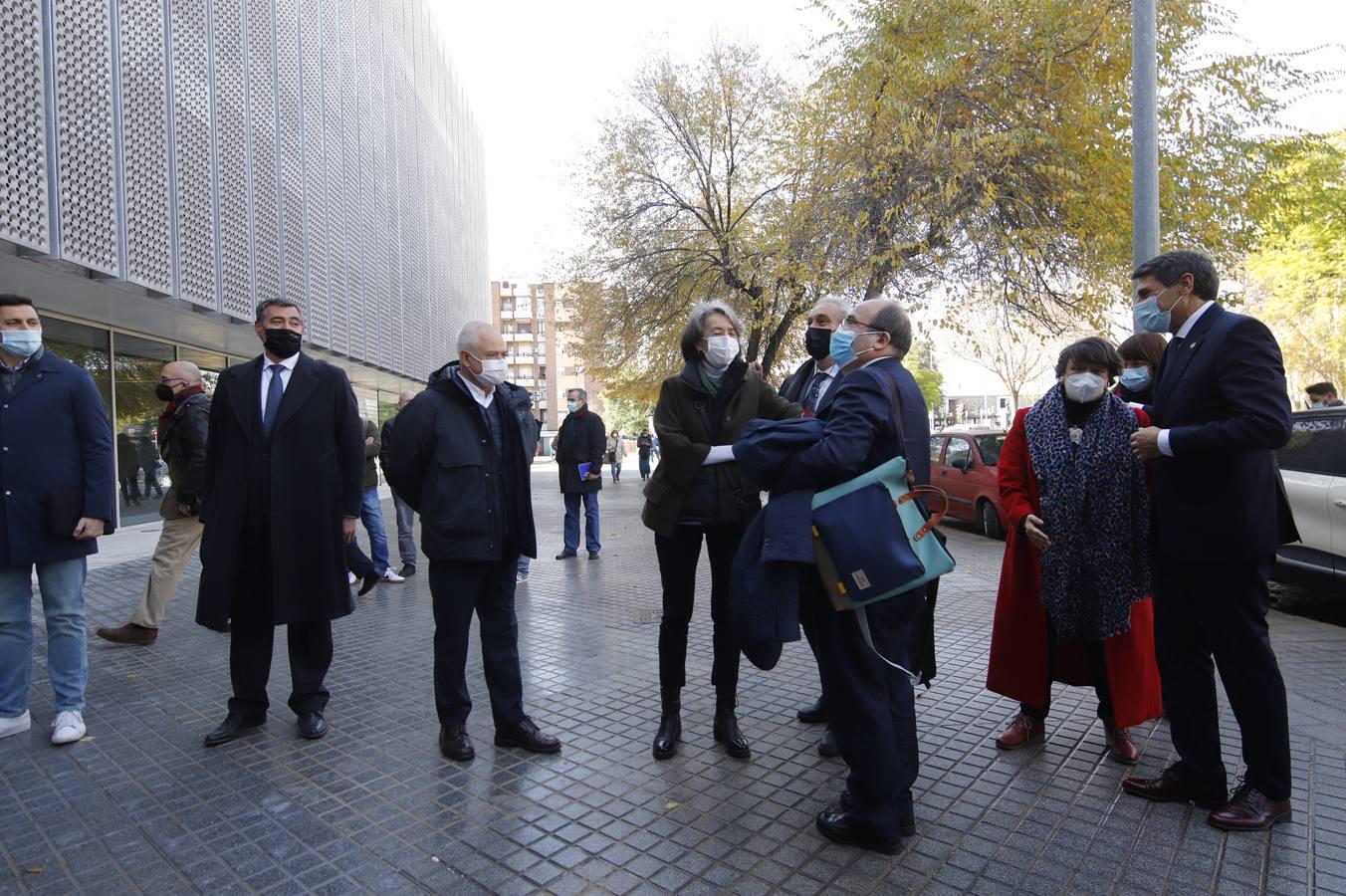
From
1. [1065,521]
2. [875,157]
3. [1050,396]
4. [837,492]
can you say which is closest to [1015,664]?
[1065,521]

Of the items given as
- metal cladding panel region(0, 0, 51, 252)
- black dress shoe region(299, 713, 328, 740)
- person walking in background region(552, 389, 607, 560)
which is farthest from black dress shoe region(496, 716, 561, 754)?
metal cladding panel region(0, 0, 51, 252)

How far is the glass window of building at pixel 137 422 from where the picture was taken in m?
13.3

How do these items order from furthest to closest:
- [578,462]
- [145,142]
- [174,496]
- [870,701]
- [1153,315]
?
[578,462]
[145,142]
[174,496]
[1153,315]
[870,701]

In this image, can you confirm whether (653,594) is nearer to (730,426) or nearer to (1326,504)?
(730,426)

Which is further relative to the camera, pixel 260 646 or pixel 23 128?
pixel 23 128

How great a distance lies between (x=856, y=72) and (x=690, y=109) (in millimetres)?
7423

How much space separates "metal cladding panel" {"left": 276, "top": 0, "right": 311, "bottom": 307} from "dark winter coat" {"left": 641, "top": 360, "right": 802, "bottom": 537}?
12.1 meters

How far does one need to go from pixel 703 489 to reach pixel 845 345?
864 millimetres

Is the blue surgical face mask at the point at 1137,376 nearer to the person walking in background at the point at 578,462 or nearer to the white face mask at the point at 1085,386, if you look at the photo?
the white face mask at the point at 1085,386

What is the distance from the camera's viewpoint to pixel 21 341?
155 inches

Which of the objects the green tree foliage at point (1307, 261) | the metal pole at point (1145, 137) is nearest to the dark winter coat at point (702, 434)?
the metal pole at point (1145, 137)

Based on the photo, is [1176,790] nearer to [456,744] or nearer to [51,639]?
[456,744]

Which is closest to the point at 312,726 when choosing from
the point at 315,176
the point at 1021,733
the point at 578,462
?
the point at 1021,733

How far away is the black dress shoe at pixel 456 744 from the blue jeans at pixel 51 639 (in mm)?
1888
